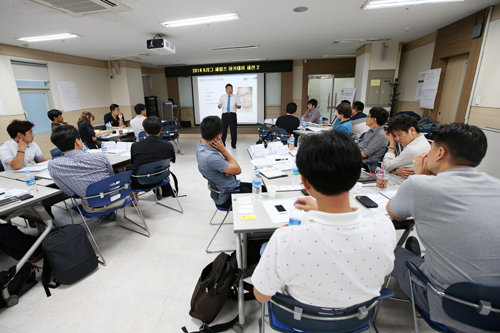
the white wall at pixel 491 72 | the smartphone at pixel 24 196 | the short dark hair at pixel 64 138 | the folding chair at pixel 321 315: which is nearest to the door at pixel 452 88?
the white wall at pixel 491 72

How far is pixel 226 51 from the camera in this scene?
6.94 metres

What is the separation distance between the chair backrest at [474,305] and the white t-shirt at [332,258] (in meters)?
0.43

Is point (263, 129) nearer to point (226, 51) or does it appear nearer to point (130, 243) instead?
point (226, 51)

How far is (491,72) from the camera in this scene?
3.62 metres

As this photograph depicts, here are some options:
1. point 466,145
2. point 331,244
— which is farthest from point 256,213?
point 466,145

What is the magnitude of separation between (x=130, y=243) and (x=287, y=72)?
853 centimetres

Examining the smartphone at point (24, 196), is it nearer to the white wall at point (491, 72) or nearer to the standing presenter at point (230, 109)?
the standing presenter at point (230, 109)

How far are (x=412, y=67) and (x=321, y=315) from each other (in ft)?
23.6

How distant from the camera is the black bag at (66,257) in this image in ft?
6.49

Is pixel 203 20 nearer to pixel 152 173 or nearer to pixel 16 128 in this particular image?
pixel 152 173

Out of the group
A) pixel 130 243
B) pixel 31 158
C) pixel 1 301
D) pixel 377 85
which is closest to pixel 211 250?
pixel 130 243

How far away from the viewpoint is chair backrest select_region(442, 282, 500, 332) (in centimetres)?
96

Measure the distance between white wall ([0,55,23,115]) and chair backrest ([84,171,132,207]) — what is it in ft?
17.3

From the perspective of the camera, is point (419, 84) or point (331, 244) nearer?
point (331, 244)
